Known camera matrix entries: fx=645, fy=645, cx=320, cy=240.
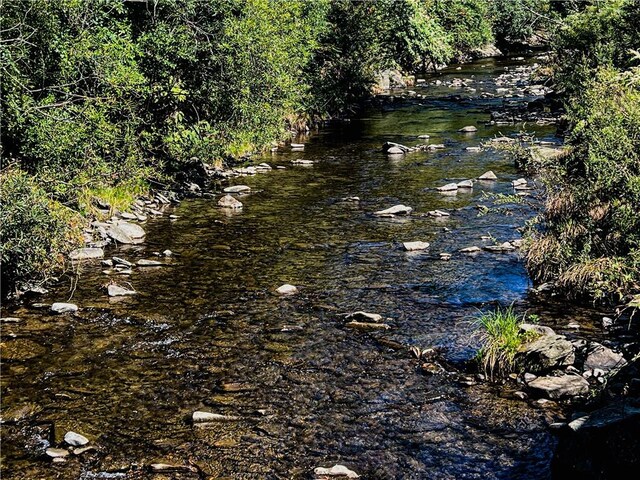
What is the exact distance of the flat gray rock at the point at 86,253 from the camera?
43.0 feet

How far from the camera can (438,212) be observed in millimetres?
16375

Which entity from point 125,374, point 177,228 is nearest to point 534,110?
point 177,228

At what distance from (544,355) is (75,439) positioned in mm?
5931

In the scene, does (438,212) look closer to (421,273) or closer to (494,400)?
(421,273)

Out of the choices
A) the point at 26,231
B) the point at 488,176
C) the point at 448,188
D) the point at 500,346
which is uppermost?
the point at 26,231

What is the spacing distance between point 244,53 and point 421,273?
11072 millimetres

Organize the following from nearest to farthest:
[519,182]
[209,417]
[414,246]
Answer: [209,417], [414,246], [519,182]

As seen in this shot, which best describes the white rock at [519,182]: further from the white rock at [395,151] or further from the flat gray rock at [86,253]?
the flat gray rock at [86,253]

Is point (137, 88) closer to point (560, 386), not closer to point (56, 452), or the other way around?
point (56, 452)

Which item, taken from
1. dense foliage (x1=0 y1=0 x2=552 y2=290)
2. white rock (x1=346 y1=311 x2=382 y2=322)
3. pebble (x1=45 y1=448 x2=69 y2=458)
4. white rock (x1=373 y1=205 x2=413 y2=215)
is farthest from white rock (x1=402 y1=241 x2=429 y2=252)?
pebble (x1=45 y1=448 x2=69 y2=458)

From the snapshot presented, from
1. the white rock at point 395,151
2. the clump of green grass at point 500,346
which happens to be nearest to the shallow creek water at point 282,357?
the clump of green grass at point 500,346

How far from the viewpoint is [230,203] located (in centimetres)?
1756

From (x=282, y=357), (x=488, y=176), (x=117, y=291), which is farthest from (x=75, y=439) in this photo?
(x=488, y=176)

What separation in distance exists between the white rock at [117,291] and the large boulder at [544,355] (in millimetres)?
6726
